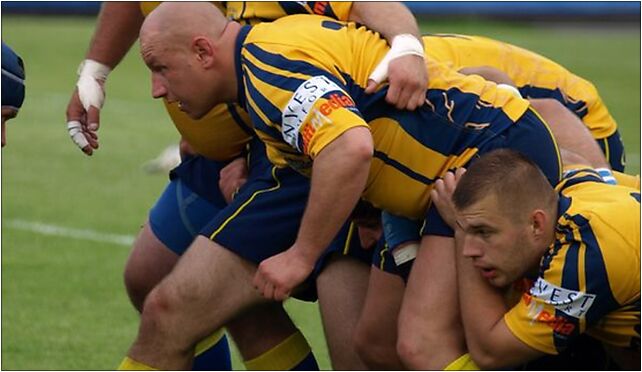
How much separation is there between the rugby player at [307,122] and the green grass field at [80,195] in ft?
4.59

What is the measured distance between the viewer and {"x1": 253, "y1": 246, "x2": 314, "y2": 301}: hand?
472 centimetres

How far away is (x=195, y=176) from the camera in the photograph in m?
6.12

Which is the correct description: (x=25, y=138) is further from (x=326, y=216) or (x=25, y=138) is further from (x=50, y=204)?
(x=326, y=216)

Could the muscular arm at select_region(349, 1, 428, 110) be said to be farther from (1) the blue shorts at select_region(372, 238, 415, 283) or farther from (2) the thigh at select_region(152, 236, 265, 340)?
(2) the thigh at select_region(152, 236, 265, 340)

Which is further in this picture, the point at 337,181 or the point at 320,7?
the point at 320,7

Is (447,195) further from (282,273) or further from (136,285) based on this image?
(136,285)

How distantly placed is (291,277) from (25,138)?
28.0 ft

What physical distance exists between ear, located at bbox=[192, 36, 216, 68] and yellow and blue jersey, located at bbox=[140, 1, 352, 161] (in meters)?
0.56

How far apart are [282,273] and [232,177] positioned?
1.11m

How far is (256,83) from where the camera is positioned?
479 centimetres

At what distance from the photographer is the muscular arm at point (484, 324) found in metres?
4.82

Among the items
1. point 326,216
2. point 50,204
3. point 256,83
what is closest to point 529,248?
point 326,216

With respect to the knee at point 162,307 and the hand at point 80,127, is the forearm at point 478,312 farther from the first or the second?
the hand at point 80,127

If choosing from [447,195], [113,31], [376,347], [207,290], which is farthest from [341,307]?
[113,31]
